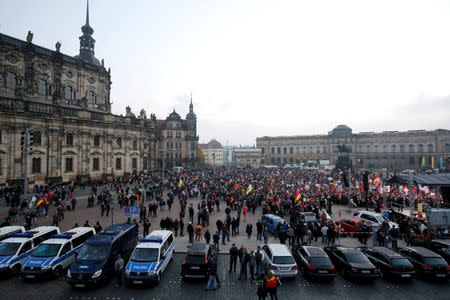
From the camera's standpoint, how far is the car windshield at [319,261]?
13.8 meters

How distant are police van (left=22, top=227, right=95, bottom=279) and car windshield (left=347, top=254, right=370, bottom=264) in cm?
1306

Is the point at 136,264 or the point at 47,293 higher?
the point at 136,264

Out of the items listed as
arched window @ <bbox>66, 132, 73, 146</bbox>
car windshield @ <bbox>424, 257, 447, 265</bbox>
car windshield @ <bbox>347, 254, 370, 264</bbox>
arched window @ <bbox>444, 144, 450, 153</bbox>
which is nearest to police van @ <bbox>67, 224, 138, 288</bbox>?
car windshield @ <bbox>347, 254, 370, 264</bbox>

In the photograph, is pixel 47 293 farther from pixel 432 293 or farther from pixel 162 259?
pixel 432 293

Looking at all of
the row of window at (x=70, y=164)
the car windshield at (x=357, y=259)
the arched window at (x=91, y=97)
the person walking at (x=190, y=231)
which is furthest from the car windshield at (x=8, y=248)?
the arched window at (x=91, y=97)

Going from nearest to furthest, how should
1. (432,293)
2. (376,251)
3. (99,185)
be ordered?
(432,293) < (376,251) < (99,185)

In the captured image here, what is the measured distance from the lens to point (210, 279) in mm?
12852

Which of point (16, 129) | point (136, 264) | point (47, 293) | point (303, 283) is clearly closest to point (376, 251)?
point (303, 283)

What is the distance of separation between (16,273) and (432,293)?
17.8 m

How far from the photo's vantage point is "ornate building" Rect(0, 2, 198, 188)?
38.0 m

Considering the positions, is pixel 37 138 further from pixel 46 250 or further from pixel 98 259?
pixel 98 259

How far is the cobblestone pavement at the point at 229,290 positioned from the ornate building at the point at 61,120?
77.5 feet

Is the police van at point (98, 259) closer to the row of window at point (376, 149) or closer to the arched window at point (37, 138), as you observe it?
the arched window at point (37, 138)

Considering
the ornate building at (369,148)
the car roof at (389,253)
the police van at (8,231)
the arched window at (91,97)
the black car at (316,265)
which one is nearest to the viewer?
the black car at (316,265)
